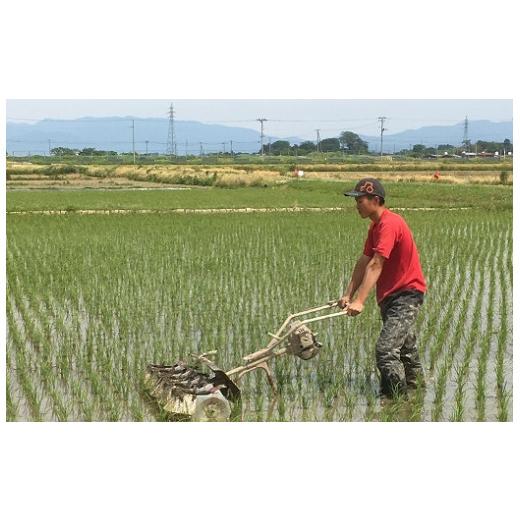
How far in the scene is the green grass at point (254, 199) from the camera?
20.1 meters

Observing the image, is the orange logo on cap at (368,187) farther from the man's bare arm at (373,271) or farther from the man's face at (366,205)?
the man's bare arm at (373,271)

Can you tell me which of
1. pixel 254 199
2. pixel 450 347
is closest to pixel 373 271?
pixel 450 347

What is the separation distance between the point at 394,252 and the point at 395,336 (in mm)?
494

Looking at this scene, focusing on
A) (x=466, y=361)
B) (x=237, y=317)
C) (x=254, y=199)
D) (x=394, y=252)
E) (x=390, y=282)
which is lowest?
(x=466, y=361)

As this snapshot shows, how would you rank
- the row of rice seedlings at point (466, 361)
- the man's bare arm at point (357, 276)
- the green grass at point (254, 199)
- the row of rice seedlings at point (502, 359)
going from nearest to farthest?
the row of rice seedlings at point (466, 361) < the row of rice seedlings at point (502, 359) < the man's bare arm at point (357, 276) < the green grass at point (254, 199)

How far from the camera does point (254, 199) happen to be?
22.9m

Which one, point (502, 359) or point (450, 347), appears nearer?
point (502, 359)

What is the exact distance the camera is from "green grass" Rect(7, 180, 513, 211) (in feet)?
65.9

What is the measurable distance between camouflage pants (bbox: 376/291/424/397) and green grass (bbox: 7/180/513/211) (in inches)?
568

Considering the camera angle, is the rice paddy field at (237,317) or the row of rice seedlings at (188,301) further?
the row of rice seedlings at (188,301)

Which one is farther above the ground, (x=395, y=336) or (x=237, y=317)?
(x=395, y=336)

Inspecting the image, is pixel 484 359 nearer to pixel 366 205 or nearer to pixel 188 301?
pixel 366 205

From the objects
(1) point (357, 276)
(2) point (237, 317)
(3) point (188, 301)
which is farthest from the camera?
(3) point (188, 301)

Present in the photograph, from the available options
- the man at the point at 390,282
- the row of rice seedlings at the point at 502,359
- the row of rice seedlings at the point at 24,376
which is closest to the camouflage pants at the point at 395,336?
the man at the point at 390,282
